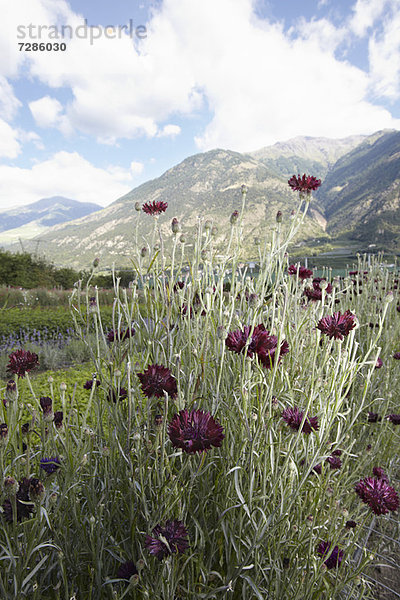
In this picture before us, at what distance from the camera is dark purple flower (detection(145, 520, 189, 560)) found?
28.1 inches

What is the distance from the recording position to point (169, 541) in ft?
2.42

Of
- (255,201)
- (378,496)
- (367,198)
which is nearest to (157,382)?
(378,496)

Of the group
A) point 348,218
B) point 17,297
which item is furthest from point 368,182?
point 17,297

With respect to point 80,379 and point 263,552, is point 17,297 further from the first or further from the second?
point 263,552

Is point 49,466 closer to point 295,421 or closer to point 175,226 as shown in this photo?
point 295,421

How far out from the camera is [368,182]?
117875 mm

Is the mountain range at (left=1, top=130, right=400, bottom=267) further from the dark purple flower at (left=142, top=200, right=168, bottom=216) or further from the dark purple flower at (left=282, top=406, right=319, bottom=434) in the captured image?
the dark purple flower at (left=282, top=406, right=319, bottom=434)

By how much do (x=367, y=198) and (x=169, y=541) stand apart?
11431 centimetres

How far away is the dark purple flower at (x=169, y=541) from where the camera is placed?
0.71 metres

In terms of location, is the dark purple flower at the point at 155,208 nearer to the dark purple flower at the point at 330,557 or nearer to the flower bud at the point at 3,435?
the flower bud at the point at 3,435

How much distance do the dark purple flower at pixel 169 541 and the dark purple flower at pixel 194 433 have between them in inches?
8.3

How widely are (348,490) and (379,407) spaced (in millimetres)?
632

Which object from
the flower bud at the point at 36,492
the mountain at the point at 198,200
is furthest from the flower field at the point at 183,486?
the mountain at the point at 198,200

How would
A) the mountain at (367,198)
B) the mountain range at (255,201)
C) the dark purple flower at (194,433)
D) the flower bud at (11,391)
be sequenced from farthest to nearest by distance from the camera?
1. the mountain range at (255,201)
2. the mountain at (367,198)
3. the flower bud at (11,391)
4. the dark purple flower at (194,433)
